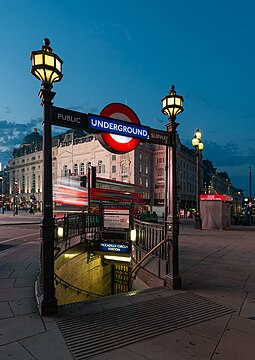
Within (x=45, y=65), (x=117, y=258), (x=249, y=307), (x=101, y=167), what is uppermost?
(x=101, y=167)

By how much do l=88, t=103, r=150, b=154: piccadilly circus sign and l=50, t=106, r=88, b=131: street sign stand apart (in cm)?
14

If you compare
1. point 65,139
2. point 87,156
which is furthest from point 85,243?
point 65,139

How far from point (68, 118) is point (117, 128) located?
3.54 ft

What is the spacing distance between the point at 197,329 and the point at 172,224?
9.52 feet

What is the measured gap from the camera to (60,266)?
34.8 feet

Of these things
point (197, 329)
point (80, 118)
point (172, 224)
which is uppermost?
point (80, 118)

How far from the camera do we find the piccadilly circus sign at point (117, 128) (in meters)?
5.65

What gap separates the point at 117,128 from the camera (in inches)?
230

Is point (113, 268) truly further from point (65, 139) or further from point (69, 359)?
point (65, 139)

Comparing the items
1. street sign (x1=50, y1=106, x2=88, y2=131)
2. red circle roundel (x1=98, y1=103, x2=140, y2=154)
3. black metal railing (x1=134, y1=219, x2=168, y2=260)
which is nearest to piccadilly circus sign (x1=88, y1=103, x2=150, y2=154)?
red circle roundel (x1=98, y1=103, x2=140, y2=154)

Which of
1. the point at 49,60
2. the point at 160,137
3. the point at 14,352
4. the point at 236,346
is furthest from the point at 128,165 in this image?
the point at 14,352

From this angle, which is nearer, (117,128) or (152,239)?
(117,128)

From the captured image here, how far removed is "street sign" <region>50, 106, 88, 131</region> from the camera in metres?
5.32

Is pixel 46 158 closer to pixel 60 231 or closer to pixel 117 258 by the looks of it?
pixel 60 231
